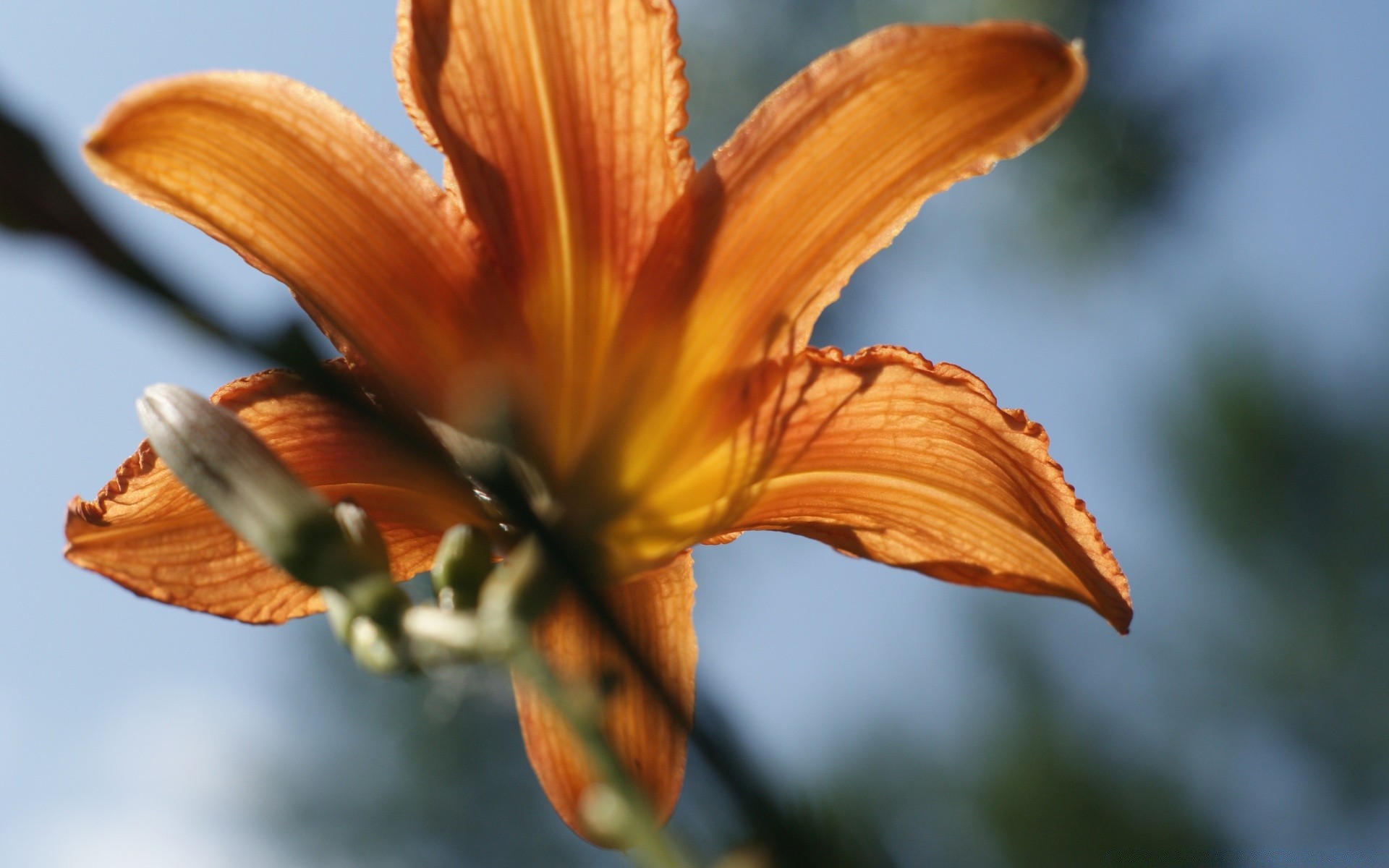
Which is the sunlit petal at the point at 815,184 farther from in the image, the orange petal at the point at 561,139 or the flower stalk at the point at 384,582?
the flower stalk at the point at 384,582

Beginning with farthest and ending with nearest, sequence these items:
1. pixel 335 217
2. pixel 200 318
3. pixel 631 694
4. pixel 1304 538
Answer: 1. pixel 1304 538
2. pixel 631 694
3. pixel 335 217
4. pixel 200 318

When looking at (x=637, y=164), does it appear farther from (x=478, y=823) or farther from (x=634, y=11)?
(x=478, y=823)

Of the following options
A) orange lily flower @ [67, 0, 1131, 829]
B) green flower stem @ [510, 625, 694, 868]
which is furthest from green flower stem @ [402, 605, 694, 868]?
orange lily flower @ [67, 0, 1131, 829]

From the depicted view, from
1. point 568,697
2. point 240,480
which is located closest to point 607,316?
point 240,480

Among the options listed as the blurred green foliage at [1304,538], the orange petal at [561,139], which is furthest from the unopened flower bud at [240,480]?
the blurred green foliage at [1304,538]

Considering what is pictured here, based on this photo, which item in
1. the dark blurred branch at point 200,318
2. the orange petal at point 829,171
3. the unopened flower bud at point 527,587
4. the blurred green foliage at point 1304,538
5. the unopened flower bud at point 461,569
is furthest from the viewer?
the blurred green foliage at point 1304,538

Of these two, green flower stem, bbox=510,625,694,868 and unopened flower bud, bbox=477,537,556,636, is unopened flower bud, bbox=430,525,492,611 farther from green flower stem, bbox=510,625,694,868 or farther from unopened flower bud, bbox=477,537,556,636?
green flower stem, bbox=510,625,694,868

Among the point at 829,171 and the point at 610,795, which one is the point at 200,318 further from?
the point at 829,171
